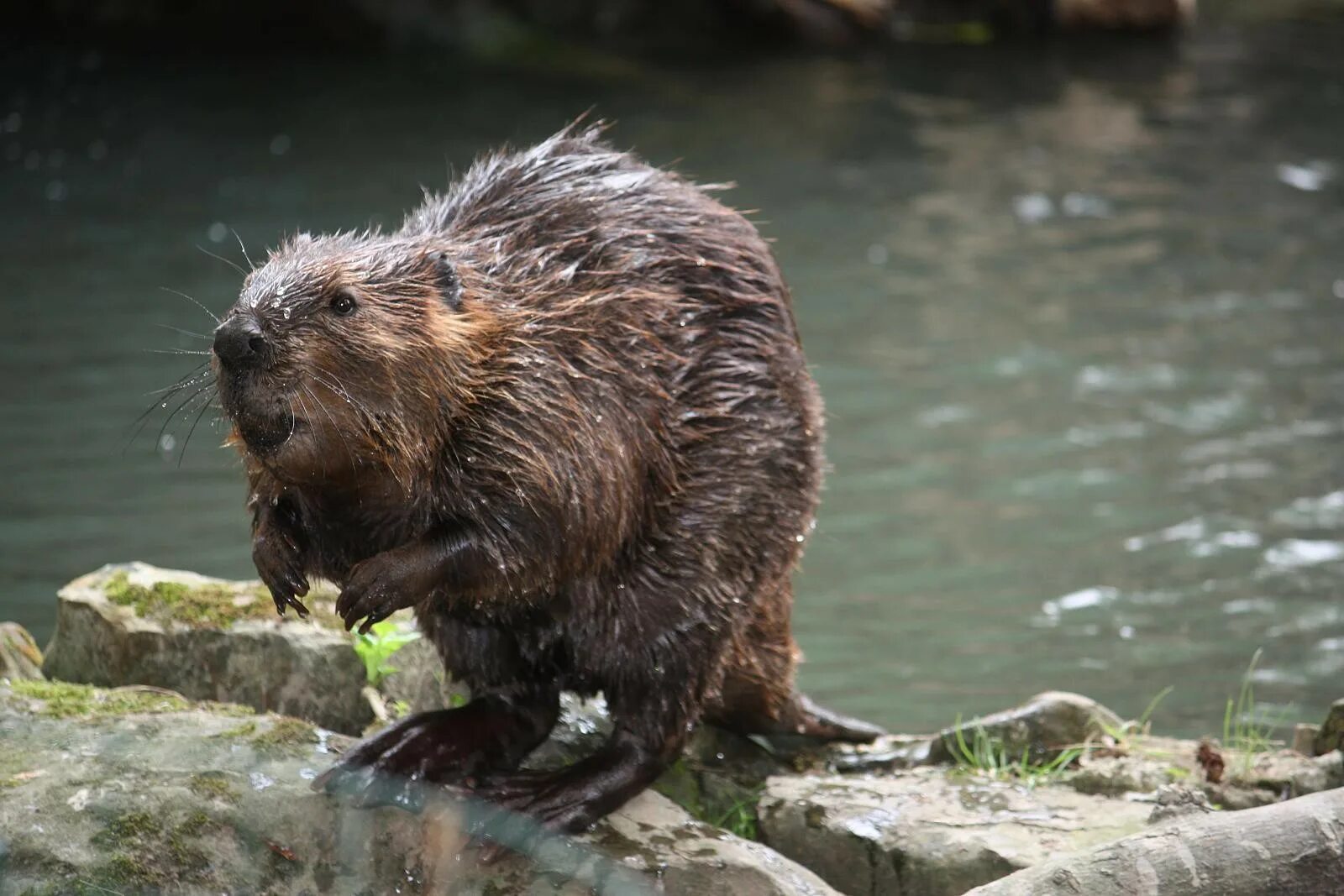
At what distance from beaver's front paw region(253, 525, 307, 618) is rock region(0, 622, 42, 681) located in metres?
1.38

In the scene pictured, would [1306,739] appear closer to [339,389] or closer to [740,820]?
[740,820]

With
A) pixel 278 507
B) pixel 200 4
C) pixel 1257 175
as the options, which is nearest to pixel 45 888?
pixel 278 507

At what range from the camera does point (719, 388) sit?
3.63 meters

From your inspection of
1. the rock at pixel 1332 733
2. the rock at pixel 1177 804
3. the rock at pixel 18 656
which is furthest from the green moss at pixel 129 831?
the rock at pixel 1332 733

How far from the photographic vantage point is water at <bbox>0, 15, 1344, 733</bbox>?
623 cm

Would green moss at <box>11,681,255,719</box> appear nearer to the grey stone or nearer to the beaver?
the beaver

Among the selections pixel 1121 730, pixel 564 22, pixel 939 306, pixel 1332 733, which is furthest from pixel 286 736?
pixel 564 22

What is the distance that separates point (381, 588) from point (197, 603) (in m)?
1.49

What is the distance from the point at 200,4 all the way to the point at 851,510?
1008cm

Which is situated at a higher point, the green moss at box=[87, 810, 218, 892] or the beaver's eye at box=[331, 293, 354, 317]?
the beaver's eye at box=[331, 293, 354, 317]

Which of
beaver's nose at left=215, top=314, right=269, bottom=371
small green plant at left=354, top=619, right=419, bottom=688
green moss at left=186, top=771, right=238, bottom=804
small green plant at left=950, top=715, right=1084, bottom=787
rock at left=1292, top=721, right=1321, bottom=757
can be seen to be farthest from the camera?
rock at left=1292, top=721, right=1321, bottom=757

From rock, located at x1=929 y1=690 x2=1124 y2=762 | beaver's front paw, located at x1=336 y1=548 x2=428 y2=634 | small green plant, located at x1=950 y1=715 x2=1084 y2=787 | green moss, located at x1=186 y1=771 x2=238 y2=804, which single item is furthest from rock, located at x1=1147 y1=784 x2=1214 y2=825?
green moss, located at x1=186 y1=771 x2=238 y2=804

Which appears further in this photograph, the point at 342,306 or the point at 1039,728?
the point at 1039,728

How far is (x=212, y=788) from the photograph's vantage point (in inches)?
130
